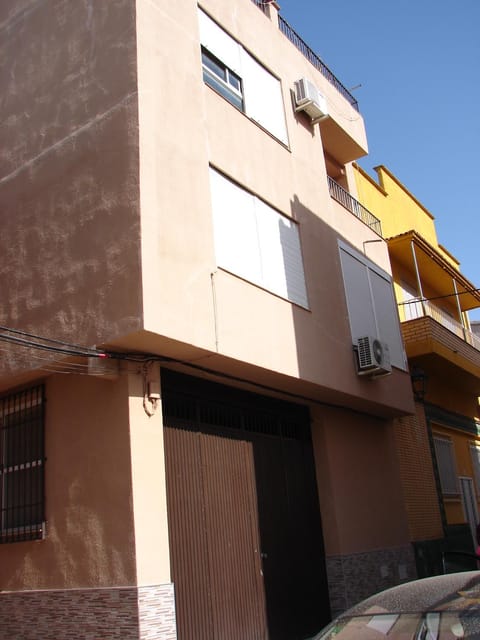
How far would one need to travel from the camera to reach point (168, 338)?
7.88m

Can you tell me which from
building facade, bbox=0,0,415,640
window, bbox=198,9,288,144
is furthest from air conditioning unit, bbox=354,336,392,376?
window, bbox=198,9,288,144

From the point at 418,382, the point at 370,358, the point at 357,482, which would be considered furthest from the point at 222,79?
the point at 418,382

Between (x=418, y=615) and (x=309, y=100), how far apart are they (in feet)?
35.3

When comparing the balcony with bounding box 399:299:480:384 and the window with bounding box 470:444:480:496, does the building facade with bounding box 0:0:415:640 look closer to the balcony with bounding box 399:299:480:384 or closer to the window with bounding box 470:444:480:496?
the balcony with bounding box 399:299:480:384

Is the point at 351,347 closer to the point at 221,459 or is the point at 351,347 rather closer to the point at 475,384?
the point at 221,459

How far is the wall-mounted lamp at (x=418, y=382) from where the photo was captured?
51.9ft

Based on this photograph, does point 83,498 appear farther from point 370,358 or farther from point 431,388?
point 431,388

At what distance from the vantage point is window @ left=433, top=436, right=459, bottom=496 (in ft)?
53.3

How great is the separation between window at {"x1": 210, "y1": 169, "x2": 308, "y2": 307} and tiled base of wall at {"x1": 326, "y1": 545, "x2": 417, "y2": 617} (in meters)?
4.40

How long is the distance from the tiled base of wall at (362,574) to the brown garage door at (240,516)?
0.20 m

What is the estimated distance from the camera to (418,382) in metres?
15.9

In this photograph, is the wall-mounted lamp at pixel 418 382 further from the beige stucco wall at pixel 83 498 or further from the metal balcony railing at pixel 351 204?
the beige stucco wall at pixel 83 498

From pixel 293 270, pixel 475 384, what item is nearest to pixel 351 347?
pixel 293 270

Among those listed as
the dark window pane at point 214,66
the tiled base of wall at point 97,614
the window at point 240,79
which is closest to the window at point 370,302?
the window at point 240,79
